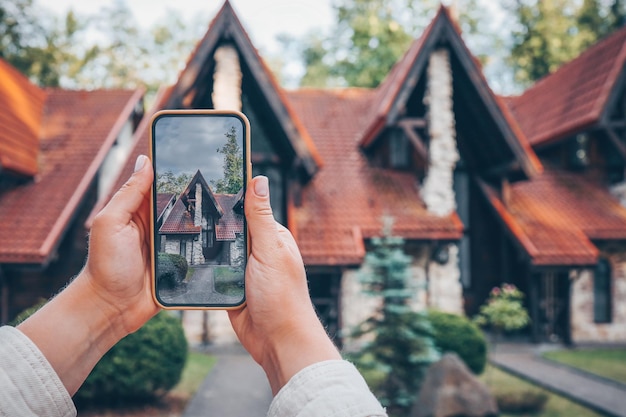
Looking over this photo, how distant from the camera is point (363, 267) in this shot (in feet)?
34.2

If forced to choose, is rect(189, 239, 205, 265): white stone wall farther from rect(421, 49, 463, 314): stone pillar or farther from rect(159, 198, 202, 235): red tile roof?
rect(421, 49, 463, 314): stone pillar

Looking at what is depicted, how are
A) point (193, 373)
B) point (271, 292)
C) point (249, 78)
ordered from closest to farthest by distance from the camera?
point (271, 292), point (193, 373), point (249, 78)

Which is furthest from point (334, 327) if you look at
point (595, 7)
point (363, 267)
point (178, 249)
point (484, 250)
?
point (595, 7)

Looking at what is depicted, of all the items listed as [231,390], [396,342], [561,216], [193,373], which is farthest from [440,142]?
[193,373]

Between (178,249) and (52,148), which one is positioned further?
(52,148)

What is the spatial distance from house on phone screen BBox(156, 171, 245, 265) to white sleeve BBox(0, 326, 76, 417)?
20.0 inches

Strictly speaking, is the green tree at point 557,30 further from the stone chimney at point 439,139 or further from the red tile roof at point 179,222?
the red tile roof at point 179,222

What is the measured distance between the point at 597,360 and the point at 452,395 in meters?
6.56

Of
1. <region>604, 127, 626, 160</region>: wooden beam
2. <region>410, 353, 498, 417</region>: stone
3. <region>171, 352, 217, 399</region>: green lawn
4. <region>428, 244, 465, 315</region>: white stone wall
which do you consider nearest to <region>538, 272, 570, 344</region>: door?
<region>428, 244, 465, 315</region>: white stone wall

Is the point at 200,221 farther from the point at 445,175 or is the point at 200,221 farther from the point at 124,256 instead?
the point at 445,175

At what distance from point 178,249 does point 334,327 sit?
888 cm

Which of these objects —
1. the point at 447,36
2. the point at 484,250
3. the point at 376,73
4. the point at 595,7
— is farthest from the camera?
the point at 595,7

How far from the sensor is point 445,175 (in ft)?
36.6

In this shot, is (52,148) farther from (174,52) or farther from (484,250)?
(174,52)
